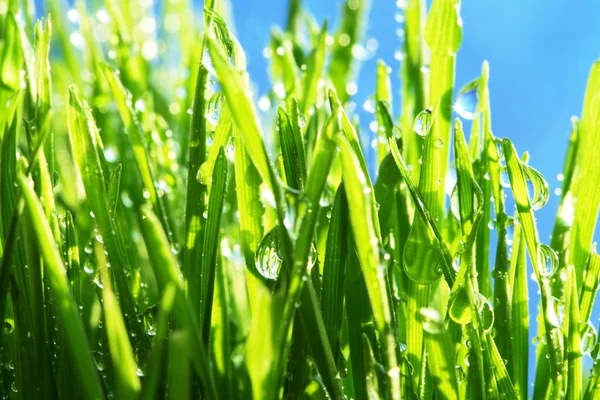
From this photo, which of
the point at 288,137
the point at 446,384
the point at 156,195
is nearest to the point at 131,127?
the point at 156,195

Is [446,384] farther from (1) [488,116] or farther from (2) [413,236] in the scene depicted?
(1) [488,116]

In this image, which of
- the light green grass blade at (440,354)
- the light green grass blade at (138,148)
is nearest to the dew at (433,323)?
the light green grass blade at (440,354)

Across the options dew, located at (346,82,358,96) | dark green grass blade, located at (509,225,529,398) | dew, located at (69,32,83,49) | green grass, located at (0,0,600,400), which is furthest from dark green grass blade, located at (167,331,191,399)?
dew, located at (69,32,83,49)

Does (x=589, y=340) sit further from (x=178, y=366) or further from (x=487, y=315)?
(x=178, y=366)

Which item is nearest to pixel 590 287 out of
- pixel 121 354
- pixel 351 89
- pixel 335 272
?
pixel 335 272

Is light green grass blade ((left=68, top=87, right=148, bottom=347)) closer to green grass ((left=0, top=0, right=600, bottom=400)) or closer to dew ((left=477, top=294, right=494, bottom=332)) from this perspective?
green grass ((left=0, top=0, right=600, bottom=400))
